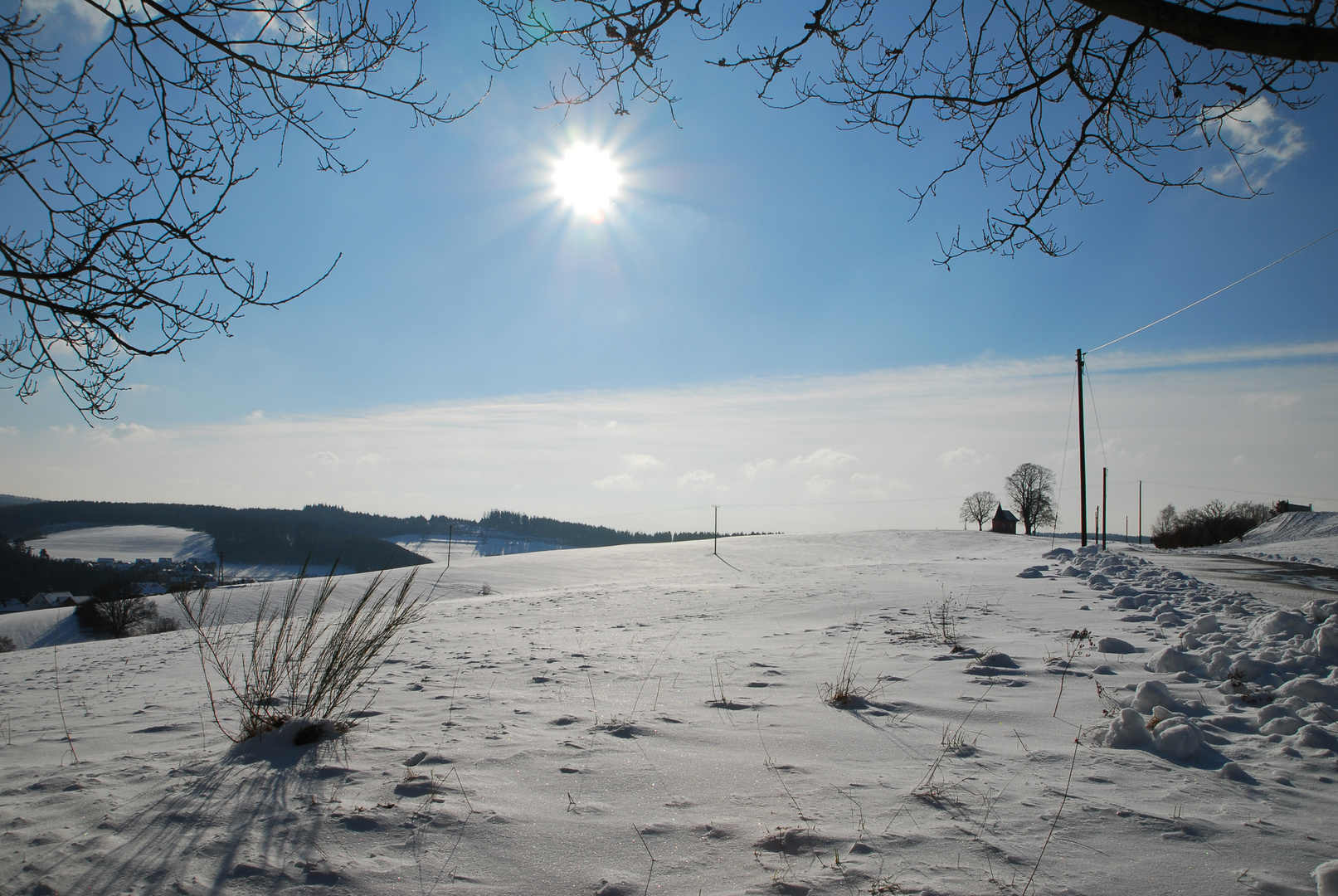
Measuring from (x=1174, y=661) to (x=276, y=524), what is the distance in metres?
85.2

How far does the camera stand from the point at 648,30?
11.1 ft

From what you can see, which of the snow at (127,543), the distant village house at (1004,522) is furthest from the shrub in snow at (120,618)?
the distant village house at (1004,522)

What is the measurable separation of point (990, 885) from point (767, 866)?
598mm

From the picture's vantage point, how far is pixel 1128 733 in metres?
2.73

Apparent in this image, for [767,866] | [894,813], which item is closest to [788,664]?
[894,813]

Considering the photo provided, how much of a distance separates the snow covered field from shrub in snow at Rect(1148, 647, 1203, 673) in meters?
0.02

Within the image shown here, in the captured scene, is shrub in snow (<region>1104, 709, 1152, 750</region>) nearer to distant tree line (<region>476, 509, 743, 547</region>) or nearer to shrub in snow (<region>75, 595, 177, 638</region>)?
shrub in snow (<region>75, 595, 177, 638</region>)

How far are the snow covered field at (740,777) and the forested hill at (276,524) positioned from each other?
68.1 metres

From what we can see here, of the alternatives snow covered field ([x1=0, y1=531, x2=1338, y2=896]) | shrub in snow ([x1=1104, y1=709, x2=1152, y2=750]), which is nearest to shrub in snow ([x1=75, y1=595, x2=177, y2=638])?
snow covered field ([x1=0, y1=531, x2=1338, y2=896])

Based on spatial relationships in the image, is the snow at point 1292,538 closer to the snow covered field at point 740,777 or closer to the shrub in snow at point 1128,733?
the snow covered field at point 740,777

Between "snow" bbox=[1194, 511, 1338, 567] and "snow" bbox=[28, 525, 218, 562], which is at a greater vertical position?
"snow" bbox=[1194, 511, 1338, 567]

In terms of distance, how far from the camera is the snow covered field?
6.01ft

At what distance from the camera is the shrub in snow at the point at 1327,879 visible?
1.60 metres

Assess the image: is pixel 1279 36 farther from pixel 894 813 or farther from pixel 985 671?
pixel 985 671
